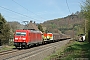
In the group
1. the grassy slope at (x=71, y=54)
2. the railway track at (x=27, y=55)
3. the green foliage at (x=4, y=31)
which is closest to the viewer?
the grassy slope at (x=71, y=54)

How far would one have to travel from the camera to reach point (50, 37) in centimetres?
6588

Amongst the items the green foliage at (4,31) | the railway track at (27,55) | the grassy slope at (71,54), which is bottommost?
the railway track at (27,55)

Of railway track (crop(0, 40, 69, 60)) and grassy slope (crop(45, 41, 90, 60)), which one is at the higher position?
grassy slope (crop(45, 41, 90, 60))

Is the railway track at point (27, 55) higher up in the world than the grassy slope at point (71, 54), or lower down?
lower down

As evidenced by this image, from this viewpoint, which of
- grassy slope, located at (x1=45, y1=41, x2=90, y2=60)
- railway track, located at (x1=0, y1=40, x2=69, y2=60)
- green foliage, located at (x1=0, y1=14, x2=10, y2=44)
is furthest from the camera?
green foliage, located at (x1=0, y1=14, x2=10, y2=44)

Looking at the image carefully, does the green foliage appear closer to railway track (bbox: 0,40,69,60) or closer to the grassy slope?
railway track (bbox: 0,40,69,60)

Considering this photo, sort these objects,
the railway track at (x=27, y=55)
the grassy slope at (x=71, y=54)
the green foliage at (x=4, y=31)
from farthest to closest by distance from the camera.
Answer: the green foliage at (x=4, y=31)
the railway track at (x=27, y=55)
the grassy slope at (x=71, y=54)

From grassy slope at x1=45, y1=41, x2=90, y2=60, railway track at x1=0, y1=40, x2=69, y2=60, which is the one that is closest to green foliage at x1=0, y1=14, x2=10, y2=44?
railway track at x1=0, y1=40, x2=69, y2=60

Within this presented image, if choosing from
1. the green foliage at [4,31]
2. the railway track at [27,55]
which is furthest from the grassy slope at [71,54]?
the green foliage at [4,31]

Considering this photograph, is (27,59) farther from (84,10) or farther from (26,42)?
(26,42)

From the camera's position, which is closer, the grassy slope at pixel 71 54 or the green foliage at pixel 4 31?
the grassy slope at pixel 71 54

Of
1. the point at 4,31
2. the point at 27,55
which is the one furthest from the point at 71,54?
the point at 4,31

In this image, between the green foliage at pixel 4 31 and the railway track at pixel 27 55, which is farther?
the green foliage at pixel 4 31

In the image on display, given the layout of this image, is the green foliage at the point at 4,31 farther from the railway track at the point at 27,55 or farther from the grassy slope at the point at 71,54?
the grassy slope at the point at 71,54
